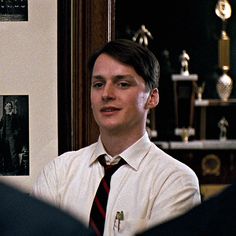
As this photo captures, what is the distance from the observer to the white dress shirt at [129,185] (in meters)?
1.36

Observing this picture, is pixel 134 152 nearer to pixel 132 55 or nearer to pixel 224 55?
pixel 132 55

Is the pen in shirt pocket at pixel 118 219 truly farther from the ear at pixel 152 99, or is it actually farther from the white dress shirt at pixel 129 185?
the ear at pixel 152 99

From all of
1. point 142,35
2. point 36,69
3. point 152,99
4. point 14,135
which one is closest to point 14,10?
point 36,69

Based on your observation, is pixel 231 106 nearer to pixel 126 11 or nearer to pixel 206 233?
pixel 126 11

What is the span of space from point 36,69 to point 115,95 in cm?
30

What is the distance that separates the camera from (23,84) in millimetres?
1673

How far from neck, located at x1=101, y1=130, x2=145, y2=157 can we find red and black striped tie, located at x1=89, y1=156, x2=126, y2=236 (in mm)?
24

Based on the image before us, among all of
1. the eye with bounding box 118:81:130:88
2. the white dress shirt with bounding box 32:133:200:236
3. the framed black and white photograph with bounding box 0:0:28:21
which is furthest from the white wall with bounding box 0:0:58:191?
the eye with bounding box 118:81:130:88

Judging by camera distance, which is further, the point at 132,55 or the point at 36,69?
the point at 36,69

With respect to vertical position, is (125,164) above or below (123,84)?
below

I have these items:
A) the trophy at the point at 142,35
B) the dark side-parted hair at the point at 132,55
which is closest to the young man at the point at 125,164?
the dark side-parted hair at the point at 132,55

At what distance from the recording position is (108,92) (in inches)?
57.2

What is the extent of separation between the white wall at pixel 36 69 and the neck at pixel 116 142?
0.22 metres

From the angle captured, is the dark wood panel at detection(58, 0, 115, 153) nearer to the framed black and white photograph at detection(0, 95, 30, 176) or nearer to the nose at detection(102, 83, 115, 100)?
the framed black and white photograph at detection(0, 95, 30, 176)
